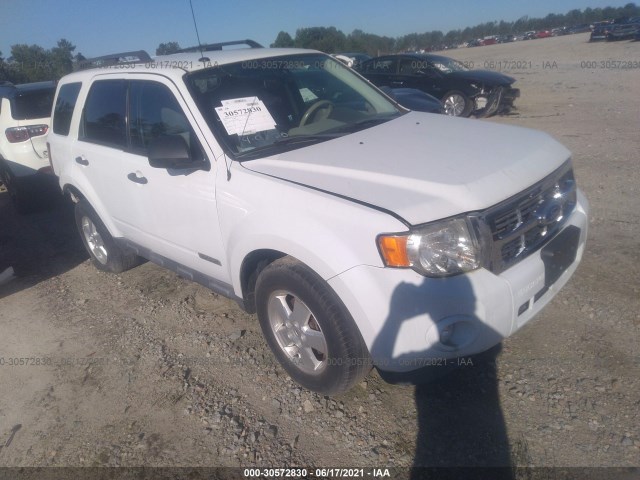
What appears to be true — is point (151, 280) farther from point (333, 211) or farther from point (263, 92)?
point (333, 211)

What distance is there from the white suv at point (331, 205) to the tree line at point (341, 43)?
2585mm

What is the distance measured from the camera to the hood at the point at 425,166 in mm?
2365

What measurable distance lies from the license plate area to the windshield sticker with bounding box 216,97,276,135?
6.26ft

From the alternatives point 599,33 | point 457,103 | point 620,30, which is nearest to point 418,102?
point 457,103

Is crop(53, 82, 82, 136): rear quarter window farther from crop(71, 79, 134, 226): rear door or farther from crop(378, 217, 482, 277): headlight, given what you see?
crop(378, 217, 482, 277): headlight

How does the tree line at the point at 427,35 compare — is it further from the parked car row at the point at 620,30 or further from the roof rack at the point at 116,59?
the roof rack at the point at 116,59

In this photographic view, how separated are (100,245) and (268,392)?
2789 mm

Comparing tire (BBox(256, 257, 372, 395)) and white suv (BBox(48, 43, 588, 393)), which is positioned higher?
white suv (BBox(48, 43, 588, 393))

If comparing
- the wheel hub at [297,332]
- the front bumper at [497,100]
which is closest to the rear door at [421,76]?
the front bumper at [497,100]

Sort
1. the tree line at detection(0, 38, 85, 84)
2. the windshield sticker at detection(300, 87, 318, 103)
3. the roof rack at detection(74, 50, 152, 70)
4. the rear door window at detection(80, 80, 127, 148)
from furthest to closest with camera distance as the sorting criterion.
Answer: the tree line at detection(0, 38, 85, 84) → the roof rack at detection(74, 50, 152, 70) → the rear door window at detection(80, 80, 127, 148) → the windshield sticker at detection(300, 87, 318, 103)

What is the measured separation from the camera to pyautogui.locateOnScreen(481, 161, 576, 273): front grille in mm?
2361

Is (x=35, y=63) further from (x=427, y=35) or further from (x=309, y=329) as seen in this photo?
(x=427, y=35)

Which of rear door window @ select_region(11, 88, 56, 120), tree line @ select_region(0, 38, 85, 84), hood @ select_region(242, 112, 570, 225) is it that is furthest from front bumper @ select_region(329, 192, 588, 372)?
tree line @ select_region(0, 38, 85, 84)

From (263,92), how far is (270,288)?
5.02 ft
